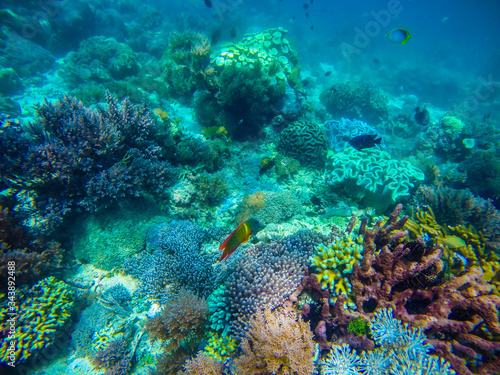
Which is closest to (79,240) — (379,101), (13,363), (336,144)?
(13,363)

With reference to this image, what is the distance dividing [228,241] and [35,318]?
4225 millimetres

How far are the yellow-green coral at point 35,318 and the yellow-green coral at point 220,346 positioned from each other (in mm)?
2975

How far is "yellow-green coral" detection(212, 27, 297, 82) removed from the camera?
8.48 metres

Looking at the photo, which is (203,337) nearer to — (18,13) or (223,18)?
(18,13)

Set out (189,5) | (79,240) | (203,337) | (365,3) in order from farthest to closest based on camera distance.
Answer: (365,3) → (189,5) → (79,240) → (203,337)

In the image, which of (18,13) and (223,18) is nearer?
(18,13)

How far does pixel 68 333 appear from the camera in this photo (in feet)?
13.6

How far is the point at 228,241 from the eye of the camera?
8.08 feet

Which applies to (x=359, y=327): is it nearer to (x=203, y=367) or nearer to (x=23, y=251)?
(x=203, y=367)

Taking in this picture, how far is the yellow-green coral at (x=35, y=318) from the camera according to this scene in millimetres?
3545

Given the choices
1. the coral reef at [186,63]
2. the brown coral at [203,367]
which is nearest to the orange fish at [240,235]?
the brown coral at [203,367]

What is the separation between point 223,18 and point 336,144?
24.6 metres

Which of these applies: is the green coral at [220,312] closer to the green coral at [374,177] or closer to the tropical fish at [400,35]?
the green coral at [374,177]

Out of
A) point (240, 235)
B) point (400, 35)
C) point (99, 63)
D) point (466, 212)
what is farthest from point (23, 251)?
point (400, 35)
